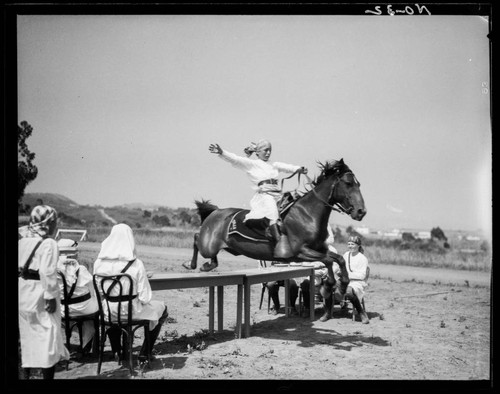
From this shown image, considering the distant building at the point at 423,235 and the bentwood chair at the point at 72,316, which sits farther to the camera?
the distant building at the point at 423,235

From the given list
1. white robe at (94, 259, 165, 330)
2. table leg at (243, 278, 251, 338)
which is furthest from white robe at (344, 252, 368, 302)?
white robe at (94, 259, 165, 330)

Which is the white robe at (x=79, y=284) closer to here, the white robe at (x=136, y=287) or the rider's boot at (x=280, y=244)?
the white robe at (x=136, y=287)

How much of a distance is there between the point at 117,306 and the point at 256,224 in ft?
7.36

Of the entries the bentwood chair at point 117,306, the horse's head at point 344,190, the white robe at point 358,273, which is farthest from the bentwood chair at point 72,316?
the white robe at point 358,273

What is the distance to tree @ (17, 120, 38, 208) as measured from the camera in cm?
672

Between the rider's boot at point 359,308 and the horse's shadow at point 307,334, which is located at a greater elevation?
the rider's boot at point 359,308

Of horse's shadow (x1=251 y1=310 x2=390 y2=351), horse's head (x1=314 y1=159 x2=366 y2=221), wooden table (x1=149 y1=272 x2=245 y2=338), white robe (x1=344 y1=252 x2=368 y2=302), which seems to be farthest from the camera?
→ white robe (x1=344 y1=252 x2=368 y2=302)

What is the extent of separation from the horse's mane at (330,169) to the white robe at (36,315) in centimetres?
386

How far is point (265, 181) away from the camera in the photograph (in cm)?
743

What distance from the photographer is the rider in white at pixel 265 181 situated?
7242 mm

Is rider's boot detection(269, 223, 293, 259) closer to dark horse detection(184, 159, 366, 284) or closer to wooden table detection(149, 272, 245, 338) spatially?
dark horse detection(184, 159, 366, 284)

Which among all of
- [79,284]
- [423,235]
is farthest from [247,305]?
[423,235]
